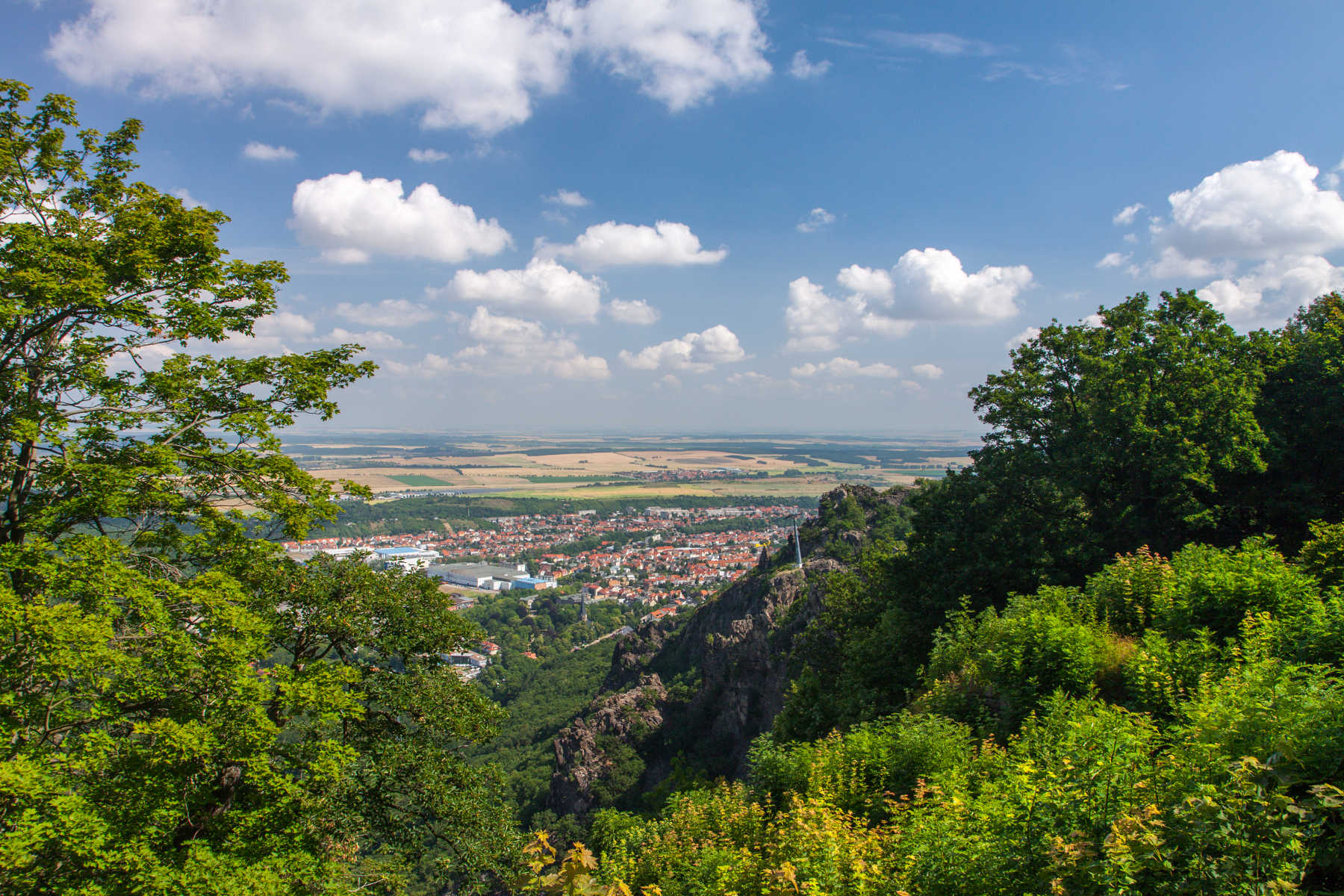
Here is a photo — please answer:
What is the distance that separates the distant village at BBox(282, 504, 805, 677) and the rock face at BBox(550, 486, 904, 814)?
37.2m

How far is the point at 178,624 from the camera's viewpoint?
883 centimetres

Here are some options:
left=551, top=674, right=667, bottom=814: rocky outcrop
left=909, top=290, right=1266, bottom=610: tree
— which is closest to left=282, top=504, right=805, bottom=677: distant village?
left=551, top=674, right=667, bottom=814: rocky outcrop

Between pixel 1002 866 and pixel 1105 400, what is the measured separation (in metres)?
18.4

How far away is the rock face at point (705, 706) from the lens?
142 ft

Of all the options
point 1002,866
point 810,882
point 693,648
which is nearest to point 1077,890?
point 1002,866

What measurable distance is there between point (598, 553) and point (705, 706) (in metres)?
109

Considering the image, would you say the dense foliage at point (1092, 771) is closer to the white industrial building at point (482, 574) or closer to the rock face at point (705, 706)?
the rock face at point (705, 706)

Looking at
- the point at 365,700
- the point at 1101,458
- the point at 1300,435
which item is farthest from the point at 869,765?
the point at 1300,435

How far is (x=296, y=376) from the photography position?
10.9 metres

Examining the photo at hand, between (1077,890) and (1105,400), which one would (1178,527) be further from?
(1077,890)

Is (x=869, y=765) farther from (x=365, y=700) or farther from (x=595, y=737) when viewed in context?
(x=595, y=737)

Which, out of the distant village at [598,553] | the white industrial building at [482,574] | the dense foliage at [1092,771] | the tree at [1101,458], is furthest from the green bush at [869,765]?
the white industrial building at [482,574]

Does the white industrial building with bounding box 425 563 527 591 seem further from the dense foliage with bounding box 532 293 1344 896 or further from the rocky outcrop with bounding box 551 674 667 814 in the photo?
the dense foliage with bounding box 532 293 1344 896

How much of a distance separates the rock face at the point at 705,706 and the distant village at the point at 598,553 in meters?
37.2
